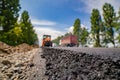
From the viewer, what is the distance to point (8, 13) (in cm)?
3591

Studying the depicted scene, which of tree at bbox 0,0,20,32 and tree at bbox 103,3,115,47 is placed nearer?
tree at bbox 0,0,20,32

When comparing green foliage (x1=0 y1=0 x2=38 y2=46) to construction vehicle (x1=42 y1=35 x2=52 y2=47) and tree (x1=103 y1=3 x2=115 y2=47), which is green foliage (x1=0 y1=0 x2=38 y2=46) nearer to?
construction vehicle (x1=42 y1=35 x2=52 y2=47)

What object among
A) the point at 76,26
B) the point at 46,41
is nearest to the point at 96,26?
the point at 46,41

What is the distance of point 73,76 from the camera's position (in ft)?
21.8

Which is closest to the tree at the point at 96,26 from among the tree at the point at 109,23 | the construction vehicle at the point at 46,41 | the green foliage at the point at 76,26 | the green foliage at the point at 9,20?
the tree at the point at 109,23

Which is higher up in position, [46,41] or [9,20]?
[9,20]

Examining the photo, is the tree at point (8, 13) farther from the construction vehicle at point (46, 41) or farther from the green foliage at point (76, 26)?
the green foliage at point (76, 26)

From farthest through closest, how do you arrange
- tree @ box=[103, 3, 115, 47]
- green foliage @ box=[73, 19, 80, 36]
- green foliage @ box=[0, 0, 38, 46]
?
1. green foliage @ box=[73, 19, 80, 36]
2. tree @ box=[103, 3, 115, 47]
3. green foliage @ box=[0, 0, 38, 46]

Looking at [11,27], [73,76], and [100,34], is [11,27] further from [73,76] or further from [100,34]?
[73,76]

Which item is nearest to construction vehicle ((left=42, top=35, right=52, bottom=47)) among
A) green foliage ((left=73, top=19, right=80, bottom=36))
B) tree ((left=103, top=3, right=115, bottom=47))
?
tree ((left=103, top=3, right=115, bottom=47))

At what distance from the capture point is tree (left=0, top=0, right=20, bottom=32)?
3538 cm

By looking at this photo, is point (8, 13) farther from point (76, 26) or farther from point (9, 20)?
point (76, 26)

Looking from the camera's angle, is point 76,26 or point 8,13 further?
point 76,26

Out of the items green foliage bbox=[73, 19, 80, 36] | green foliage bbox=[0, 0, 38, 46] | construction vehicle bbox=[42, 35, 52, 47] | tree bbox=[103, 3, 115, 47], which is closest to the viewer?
green foliage bbox=[0, 0, 38, 46]
